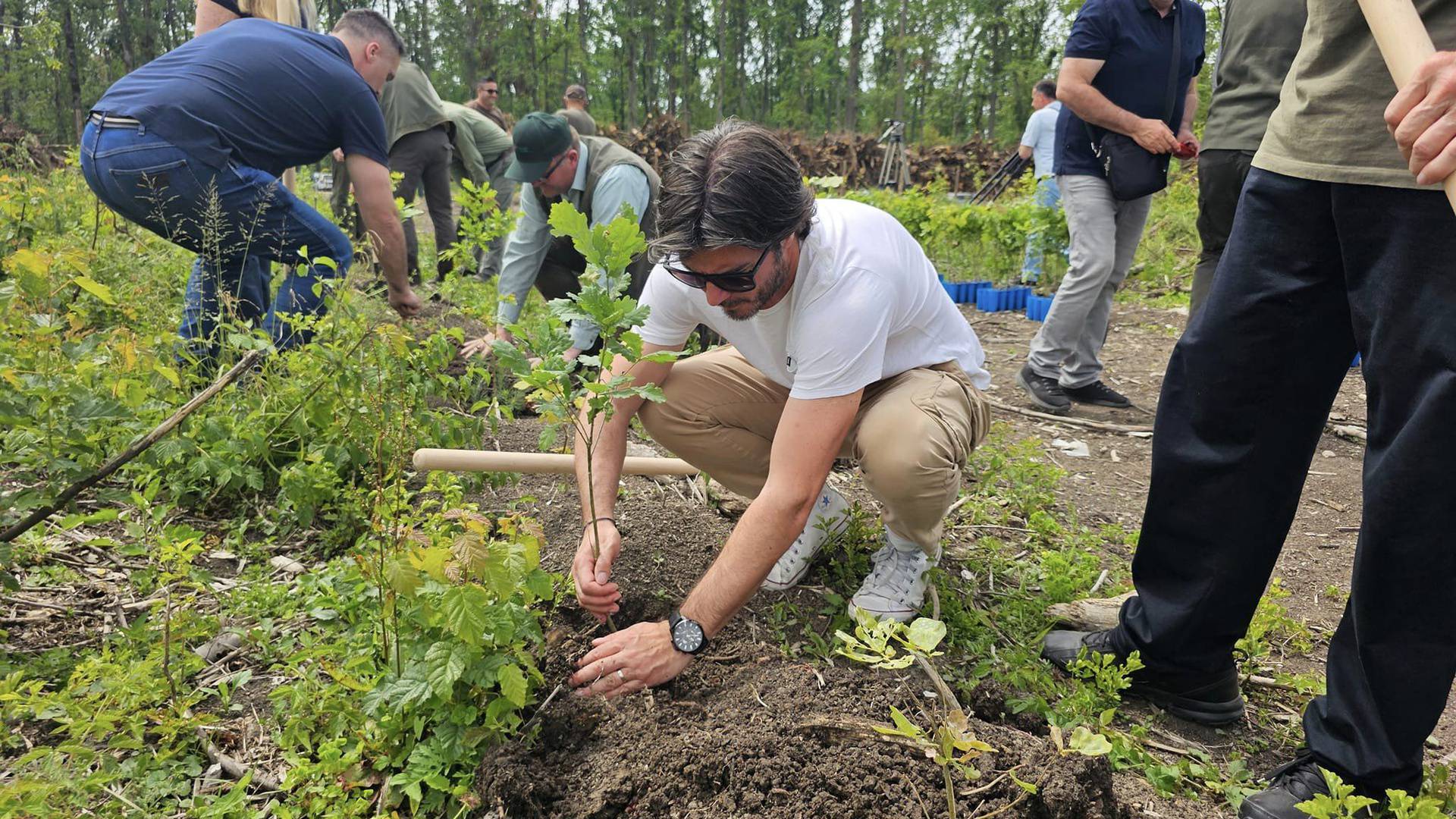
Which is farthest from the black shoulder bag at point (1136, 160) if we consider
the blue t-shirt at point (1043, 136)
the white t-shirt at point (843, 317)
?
the blue t-shirt at point (1043, 136)

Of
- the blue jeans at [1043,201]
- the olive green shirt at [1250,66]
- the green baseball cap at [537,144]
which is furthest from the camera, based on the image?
the blue jeans at [1043,201]

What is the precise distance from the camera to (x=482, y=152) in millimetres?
7234

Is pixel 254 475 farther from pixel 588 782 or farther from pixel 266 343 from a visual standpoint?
pixel 588 782

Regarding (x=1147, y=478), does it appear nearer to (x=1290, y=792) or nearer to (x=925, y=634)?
(x=1290, y=792)

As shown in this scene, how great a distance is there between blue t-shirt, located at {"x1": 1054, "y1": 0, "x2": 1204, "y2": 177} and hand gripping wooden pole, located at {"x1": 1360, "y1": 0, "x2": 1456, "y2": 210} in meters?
2.96

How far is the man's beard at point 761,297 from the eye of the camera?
1.98m

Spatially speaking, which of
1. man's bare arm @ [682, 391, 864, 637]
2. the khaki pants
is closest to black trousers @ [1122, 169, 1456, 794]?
the khaki pants

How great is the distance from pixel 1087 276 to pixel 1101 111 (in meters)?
0.80

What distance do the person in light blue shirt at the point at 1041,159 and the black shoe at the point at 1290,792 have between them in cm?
536

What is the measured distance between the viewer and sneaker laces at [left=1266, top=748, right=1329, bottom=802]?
1.64 metres

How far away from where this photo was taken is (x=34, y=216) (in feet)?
14.8

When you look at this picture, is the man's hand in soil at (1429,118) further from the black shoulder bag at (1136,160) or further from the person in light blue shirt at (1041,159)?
the person in light blue shirt at (1041,159)

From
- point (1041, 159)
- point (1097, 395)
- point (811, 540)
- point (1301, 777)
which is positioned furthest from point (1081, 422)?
point (1041, 159)

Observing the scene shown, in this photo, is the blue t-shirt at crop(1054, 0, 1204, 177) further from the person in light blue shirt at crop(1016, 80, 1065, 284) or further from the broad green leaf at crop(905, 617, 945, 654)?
the broad green leaf at crop(905, 617, 945, 654)
